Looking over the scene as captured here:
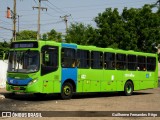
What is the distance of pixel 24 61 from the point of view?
62.2 ft

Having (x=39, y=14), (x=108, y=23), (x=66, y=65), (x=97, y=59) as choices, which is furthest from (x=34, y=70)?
(x=108, y=23)

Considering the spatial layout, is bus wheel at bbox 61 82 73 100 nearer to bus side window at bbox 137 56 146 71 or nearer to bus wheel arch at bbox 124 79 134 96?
bus wheel arch at bbox 124 79 134 96

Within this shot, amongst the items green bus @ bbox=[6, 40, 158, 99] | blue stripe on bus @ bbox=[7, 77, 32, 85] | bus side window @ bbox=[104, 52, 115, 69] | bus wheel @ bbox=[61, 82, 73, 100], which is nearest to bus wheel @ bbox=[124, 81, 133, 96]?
green bus @ bbox=[6, 40, 158, 99]

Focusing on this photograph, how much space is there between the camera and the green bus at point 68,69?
18.7m

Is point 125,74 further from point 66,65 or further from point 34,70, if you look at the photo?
point 34,70

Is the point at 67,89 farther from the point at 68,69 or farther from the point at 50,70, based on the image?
the point at 50,70

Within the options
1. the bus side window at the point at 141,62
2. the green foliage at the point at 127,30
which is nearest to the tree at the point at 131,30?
the green foliage at the point at 127,30

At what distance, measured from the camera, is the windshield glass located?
1869 cm

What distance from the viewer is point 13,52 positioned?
19.8m

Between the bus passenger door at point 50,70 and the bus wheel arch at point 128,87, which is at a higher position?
the bus passenger door at point 50,70

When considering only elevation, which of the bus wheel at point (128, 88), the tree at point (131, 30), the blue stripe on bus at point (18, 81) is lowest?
the bus wheel at point (128, 88)

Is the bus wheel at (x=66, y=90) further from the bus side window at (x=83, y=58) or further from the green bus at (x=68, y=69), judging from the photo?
the bus side window at (x=83, y=58)

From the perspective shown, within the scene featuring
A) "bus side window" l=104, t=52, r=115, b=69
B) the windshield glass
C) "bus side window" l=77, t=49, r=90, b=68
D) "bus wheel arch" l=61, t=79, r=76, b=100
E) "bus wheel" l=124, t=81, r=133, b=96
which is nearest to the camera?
the windshield glass

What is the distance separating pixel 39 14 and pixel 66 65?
34.5 m
